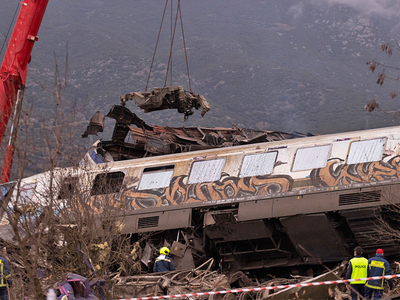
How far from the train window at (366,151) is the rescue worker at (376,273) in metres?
3.34

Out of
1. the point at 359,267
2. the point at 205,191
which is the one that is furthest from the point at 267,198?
the point at 359,267

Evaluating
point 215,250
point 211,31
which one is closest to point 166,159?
point 215,250

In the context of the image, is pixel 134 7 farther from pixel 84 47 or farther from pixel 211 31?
pixel 84 47

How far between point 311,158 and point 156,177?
4916 millimetres

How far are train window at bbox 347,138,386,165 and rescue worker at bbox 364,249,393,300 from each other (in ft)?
11.0

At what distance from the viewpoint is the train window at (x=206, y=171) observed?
15.6m

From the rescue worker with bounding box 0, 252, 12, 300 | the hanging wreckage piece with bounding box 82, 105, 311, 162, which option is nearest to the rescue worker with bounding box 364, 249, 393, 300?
the rescue worker with bounding box 0, 252, 12, 300

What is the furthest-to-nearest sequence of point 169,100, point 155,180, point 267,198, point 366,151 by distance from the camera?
1. point 169,100
2. point 155,180
3. point 267,198
4. point 366,151

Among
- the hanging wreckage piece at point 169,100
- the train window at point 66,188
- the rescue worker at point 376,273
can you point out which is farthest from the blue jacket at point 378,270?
the hanging wreckage piece at point 169,100

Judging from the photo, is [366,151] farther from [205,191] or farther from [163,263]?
[163,263]

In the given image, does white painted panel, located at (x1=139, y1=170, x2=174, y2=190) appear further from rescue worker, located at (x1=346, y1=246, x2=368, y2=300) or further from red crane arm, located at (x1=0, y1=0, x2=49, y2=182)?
rescue worker, located at (x1=346, y1=246, x2=368, y2=300)

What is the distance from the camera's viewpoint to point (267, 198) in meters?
14.4

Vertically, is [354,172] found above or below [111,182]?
below

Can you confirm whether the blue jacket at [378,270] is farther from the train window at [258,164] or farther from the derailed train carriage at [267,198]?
the train window at [258,164]
